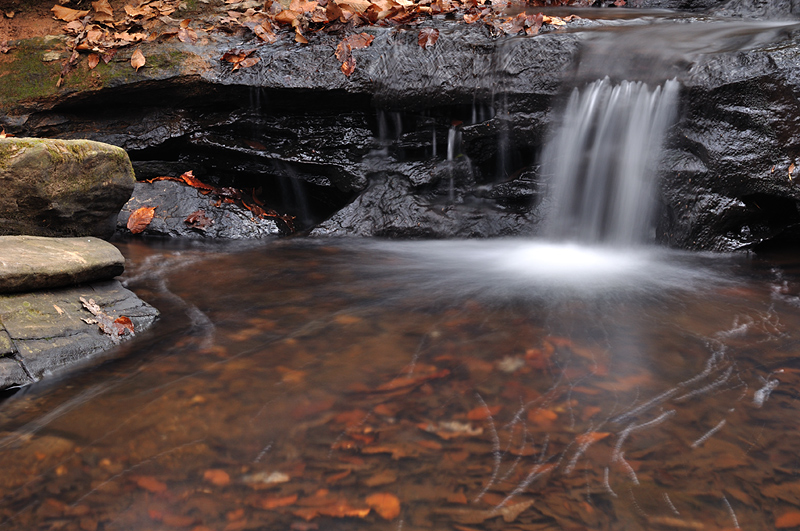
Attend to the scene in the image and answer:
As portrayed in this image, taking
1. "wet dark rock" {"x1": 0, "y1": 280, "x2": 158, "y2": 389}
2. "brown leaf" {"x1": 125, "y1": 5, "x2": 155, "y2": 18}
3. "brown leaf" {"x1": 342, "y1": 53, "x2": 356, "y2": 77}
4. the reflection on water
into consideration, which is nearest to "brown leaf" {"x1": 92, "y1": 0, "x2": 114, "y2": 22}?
"brown leaf" {"x1": 125, "y1": 5, "x2": 155, "y2": 18}

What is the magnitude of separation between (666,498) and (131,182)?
4.11 m

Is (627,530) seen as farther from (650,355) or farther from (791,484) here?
(650,355)

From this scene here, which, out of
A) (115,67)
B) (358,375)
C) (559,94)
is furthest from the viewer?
(115,67)

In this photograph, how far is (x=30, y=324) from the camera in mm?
2572

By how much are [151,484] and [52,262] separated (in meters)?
1.79

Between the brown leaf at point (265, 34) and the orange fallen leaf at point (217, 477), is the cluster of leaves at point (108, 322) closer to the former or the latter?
the orange fallen leaf at point (217, 477)

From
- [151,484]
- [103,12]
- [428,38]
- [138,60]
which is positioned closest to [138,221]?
[138,60]

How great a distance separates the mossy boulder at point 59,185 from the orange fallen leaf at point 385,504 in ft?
11.1

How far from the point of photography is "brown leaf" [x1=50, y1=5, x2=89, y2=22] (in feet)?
21.1

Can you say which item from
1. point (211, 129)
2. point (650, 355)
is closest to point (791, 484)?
point (650, 355)

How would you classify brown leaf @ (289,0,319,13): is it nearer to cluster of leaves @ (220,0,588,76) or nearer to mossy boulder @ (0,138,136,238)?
cluster of leaves @ (220,0,588,76)

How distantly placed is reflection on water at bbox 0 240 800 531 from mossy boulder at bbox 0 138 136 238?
1.10 m

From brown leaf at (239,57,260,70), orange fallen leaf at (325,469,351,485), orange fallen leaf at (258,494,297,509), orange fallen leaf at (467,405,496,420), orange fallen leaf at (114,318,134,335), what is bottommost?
orange fallen leaf at (258,494,297,509)

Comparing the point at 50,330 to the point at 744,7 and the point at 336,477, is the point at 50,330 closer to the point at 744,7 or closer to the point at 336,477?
the point at 336,477
